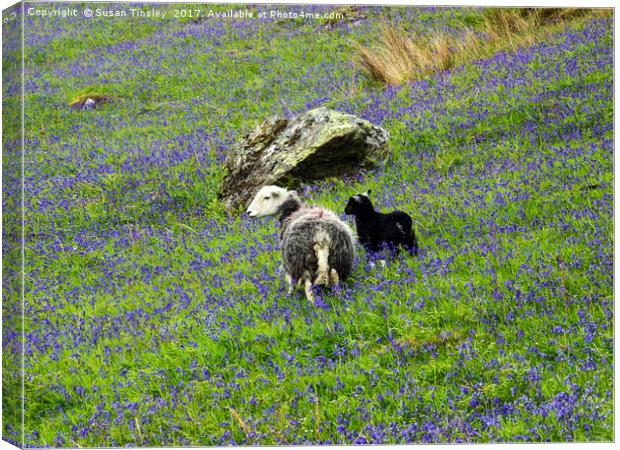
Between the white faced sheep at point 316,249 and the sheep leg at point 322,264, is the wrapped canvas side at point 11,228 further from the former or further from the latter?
the sheep leg at point 322,264

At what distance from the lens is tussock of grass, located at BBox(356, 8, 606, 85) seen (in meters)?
9.56

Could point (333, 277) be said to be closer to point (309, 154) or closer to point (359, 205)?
point (359, 205)

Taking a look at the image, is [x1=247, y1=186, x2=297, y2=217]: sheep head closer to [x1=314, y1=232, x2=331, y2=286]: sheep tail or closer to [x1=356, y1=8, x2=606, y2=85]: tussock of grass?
[x1=314, y1=232, x2=331, y2=286]: sheep tail

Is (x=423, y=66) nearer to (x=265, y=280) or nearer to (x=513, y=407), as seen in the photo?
(x=265, y=280)

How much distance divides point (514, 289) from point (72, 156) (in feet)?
18.4

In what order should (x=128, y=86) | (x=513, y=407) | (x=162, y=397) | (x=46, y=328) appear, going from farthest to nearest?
(x=128, y=86) → (x=46, y=328) → (x=162, y=397) → (x=513, y=407)


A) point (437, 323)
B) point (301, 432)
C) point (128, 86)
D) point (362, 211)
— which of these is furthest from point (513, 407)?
point (128, 86)

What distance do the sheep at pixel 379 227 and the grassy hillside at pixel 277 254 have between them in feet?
0.67

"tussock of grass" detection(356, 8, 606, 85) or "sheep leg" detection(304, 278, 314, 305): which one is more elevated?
"tussock of grass" detection(356, 8, 606, 85)

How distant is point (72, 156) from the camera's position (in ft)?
32.3

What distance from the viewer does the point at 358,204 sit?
889cm

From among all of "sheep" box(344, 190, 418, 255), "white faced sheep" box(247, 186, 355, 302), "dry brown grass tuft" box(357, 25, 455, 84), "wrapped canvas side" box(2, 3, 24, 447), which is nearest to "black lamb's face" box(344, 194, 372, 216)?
"sheep" box(344, 190, 418, 255)

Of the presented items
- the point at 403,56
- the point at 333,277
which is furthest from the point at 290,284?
the point at 403,56

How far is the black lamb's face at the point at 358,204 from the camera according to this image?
29.1 ft
